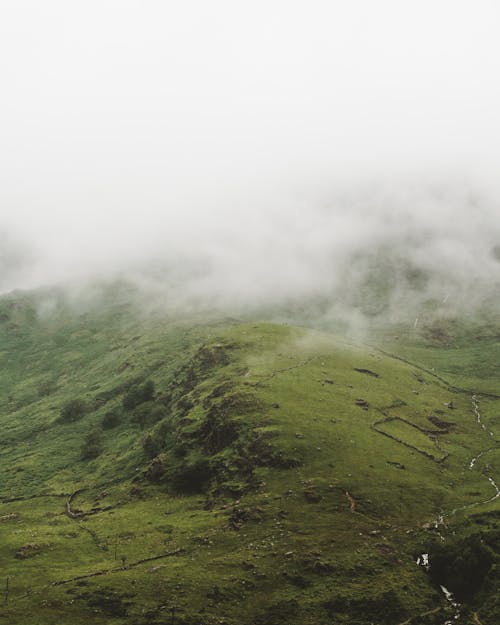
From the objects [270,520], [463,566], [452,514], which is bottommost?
[452,514]

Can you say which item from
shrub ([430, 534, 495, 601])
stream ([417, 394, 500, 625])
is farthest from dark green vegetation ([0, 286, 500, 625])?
stream ([417, 394, 500, 625])

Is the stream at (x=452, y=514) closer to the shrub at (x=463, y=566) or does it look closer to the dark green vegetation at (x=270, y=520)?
the dark green vegetation at (x=270, y=520)

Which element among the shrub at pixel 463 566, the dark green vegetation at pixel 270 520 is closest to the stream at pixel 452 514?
the dark green vegetation at pixel 270 520

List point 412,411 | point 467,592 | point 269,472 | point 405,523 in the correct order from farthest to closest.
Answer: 1. point 412,411
2. point 269,472
3. point 405,523
4. point 467,592

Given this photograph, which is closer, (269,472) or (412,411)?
(269,472)

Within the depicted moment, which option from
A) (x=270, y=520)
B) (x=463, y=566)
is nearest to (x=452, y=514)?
(x=463, y=566)

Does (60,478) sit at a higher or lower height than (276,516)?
lower

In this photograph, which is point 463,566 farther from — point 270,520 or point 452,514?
point 270,520

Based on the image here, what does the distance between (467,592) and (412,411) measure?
10163 centimetres

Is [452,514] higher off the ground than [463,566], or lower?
lower

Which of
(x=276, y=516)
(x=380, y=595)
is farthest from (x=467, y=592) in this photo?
(x=276, y=516)

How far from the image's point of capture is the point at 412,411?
190875 mm

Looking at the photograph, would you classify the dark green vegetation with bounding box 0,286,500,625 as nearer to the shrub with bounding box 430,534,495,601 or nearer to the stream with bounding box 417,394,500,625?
the shrub with bounding box 430,534,495,601

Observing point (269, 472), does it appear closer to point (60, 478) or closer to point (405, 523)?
point (405, 523)
